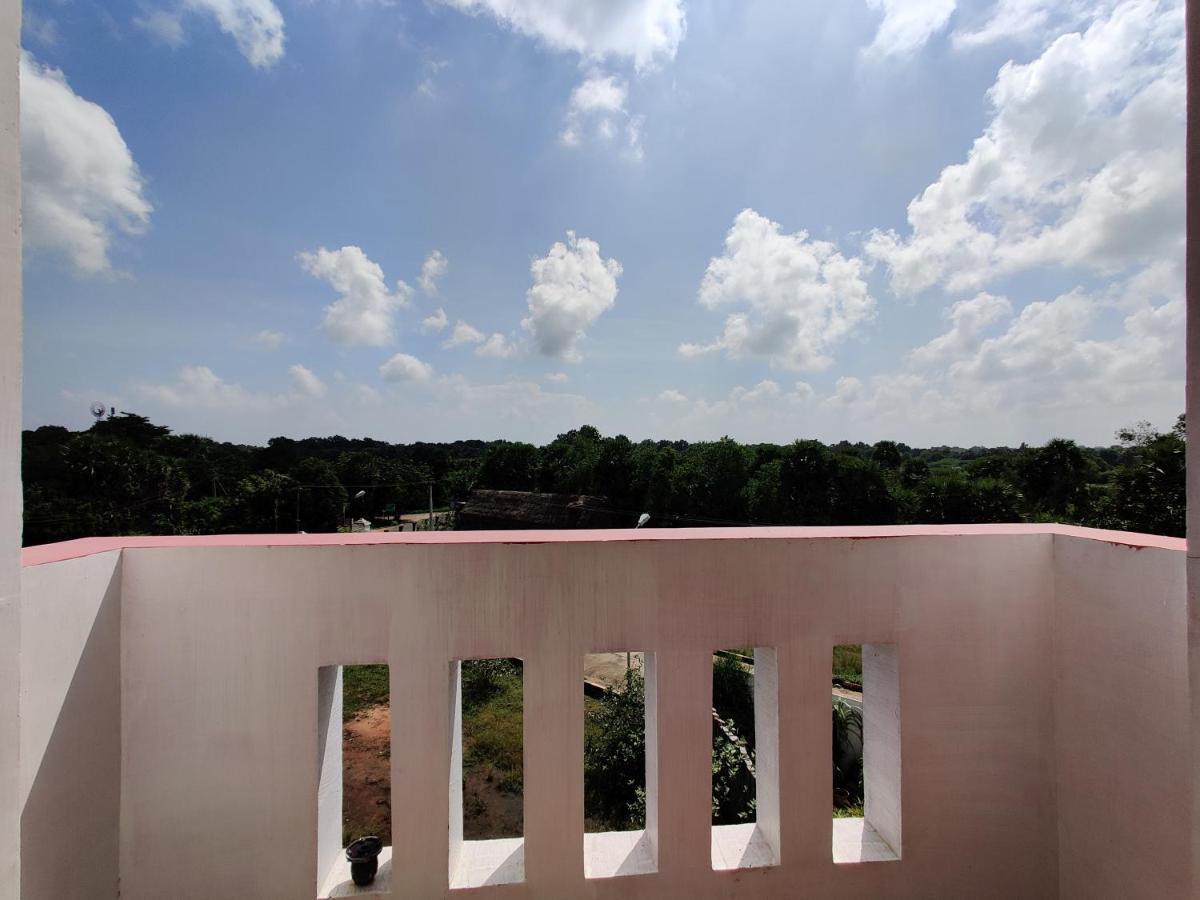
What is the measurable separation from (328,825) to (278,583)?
3.10 ft

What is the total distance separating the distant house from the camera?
2584 cm

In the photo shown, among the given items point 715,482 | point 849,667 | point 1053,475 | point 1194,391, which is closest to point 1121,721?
point 1194,391

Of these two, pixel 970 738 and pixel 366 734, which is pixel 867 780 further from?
pixel 366 734

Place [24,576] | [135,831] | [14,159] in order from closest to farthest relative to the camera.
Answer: [14,159] → [24,576] → [135,831]

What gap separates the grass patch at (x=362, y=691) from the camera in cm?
877

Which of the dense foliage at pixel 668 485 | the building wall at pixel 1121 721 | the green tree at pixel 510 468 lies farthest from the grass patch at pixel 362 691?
the green tree at pixel 510 468

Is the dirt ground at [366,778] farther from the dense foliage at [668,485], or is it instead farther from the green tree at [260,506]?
the green tree at [260,506]

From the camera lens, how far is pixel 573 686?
189cm

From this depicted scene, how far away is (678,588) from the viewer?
1949 mm

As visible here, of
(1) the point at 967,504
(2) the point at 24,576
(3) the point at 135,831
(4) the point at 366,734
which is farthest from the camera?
(1) the point at 967,504

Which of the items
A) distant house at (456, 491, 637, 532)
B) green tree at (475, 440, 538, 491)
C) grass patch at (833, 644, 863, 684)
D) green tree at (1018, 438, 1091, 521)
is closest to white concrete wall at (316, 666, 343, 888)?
grass patch at (833, 644, 863, 684)

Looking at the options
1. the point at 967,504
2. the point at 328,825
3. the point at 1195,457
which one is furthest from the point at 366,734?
the point at 967,504

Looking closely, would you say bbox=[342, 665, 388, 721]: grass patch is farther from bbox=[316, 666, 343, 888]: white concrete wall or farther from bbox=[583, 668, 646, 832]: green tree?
bbox=[316, 666, 343, 888]: white concrete wall

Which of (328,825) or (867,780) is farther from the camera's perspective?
(867,780)
